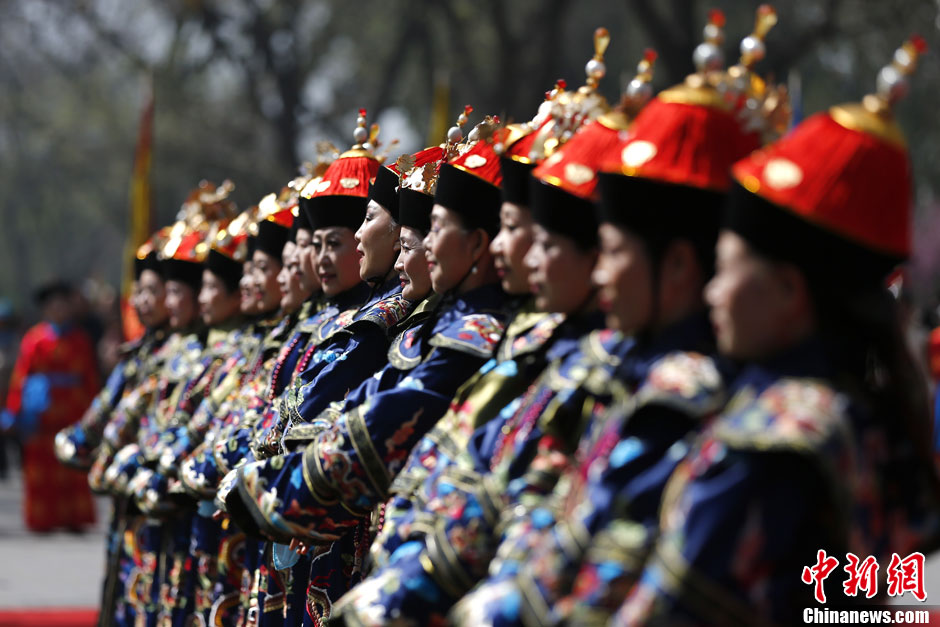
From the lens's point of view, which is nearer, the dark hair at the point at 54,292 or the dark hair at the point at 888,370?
the dark hair at the point at 888,370

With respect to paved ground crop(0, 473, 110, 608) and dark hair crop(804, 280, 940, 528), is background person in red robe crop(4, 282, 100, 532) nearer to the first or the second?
→ paved ground crop(0, 473, 110, 608)

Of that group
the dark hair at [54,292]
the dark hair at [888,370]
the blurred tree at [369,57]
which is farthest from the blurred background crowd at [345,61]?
the dark hair at [888,370]

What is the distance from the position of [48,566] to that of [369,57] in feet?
41.1

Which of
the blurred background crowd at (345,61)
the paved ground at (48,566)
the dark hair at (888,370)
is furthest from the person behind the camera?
the blurred background crowd at (345,61)

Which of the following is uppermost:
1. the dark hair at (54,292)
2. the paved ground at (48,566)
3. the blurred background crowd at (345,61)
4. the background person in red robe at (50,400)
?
the blurred background crowd at (345,61)

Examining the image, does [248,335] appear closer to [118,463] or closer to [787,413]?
[118,463]

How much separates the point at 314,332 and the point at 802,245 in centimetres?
254

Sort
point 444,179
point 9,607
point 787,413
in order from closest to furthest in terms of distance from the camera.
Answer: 1. point 787,413
2. point 444,179
3. point 9,607

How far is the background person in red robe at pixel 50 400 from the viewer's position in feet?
39.7

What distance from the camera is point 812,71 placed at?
19562 mm

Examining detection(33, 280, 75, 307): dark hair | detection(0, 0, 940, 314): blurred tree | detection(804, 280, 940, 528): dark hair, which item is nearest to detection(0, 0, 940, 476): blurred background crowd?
detection(0, 0, 940, 314): blurred tree

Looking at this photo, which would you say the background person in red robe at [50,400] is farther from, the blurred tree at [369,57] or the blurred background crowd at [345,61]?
the blurred tree at [369,57]

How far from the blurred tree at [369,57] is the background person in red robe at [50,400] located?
6.24 meters

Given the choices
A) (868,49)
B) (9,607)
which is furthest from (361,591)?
(868,49)
